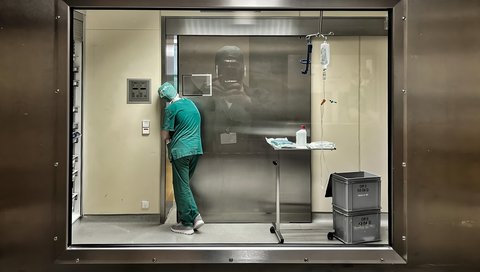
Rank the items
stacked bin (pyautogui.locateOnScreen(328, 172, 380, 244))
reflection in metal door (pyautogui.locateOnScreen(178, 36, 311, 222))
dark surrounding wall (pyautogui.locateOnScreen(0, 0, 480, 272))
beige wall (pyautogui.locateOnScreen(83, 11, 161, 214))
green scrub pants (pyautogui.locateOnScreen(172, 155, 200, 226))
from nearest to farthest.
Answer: dark surrounding wall (pyautogui.locateOnScreen(0, 0, 480, 272)) → stacked bin (pyautogui.locateOnScreen(328, 172, 380, 244)) → green scrub pants (pyautogui.locateOnScreen(172, 155, 200, 226)) → beige wall (pyautogui.locateOnScreen(83, 11, 161, 214)) → reflection in metal door (pyautogui.locateOnScreen(178, 36, 311, 222))

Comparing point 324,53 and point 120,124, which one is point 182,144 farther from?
point 324,53

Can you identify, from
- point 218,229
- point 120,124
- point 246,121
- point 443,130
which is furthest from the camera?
point 246,121

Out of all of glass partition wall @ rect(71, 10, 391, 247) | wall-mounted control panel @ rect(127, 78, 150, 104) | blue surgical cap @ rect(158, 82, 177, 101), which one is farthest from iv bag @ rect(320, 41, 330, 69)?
wall-mounted control panel @ rect(127, 78, 150, 104)

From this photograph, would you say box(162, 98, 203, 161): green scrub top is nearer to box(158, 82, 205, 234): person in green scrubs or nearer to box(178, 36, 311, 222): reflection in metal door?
box(158, 82, 205, 234): person in green scrubs

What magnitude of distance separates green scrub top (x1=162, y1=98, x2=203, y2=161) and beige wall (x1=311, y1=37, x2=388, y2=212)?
1.16m

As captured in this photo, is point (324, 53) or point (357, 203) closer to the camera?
point (357, 203)

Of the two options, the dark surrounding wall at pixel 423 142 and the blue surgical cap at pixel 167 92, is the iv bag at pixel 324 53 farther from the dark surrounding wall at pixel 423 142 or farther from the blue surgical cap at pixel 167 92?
the dark surrounding wall at pixel 423 142

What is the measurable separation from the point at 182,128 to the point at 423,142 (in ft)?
7.27

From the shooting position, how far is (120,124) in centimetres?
345

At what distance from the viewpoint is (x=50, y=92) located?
145cm

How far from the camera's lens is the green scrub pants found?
3.29m

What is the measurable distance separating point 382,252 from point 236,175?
221 cm

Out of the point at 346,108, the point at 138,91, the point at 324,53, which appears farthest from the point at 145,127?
the point at 346,108

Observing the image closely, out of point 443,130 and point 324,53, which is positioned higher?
point 324,53
